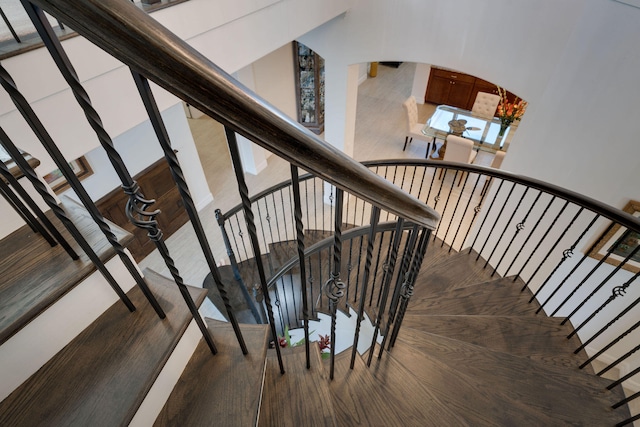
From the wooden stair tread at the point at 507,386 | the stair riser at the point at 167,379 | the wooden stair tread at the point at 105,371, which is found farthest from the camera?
the wooden stair tread at the point at 507,386

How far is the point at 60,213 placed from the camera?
78 cm

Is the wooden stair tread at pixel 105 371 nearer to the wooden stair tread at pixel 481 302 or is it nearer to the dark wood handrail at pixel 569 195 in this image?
the wooden stair tread at pixel 481 302

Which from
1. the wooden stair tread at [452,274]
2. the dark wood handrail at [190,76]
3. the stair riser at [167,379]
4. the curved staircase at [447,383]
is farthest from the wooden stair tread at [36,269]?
the wooden stair tread at [452,274]

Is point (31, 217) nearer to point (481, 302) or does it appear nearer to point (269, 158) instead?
point (481, 302)

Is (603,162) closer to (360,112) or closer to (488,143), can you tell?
(488,143)

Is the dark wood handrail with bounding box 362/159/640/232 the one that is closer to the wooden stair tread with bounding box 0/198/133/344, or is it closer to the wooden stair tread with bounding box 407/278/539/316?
the wooden stair tread with bounding box 407/278/539/316

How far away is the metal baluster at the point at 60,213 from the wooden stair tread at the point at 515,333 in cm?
169

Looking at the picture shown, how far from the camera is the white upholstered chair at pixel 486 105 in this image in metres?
6.86

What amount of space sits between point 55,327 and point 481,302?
2.36 metres

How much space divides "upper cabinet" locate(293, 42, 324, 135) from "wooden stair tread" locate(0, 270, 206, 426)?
5928 mm

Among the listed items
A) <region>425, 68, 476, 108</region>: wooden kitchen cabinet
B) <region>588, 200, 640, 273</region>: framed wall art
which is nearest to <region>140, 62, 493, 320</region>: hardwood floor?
<region>425, 68, 476, 108</region>: wooden kitchen cabinet

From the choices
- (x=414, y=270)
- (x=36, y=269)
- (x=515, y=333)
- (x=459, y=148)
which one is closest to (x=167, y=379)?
(x=36, y=269)

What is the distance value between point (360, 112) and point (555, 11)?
5.63 metres

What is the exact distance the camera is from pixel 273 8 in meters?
3.13
